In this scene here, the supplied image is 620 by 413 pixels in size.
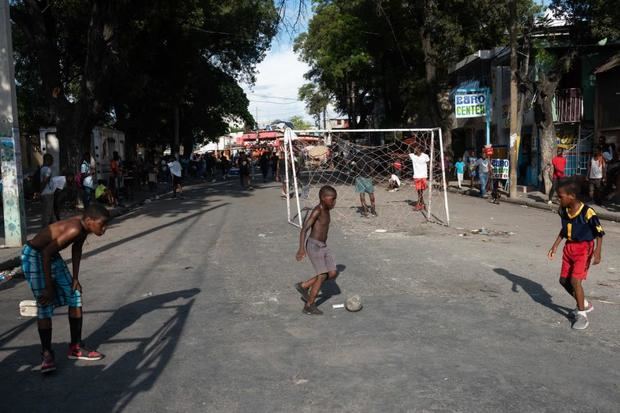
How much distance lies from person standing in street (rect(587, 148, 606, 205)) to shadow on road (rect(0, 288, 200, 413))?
14.2 m

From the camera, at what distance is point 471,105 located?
957 inches

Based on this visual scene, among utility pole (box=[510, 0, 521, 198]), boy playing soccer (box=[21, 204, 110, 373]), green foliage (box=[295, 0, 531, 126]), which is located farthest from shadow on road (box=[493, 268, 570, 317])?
green foliage (box=[295, 0, 531, 126])

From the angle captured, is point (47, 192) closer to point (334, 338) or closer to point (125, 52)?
point (125, 52)

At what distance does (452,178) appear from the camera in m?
31.5

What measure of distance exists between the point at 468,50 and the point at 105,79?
65.1 feet

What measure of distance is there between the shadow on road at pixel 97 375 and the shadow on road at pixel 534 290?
152 inches

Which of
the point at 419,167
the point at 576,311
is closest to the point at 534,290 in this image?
the point at 576,311

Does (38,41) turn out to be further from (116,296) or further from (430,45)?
(430,45)

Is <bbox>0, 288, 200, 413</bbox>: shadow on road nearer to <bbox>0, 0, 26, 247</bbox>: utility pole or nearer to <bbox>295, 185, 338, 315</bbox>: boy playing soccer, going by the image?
<bbox>295, 185, 338, 315</bbox>: boy playing soccer

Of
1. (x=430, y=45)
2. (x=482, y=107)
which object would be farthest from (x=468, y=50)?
(x=482, y=107)

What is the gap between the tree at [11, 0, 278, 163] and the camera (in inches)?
737

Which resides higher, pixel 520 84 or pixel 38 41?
pixel 38 41

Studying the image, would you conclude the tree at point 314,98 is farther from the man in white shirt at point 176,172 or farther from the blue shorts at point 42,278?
the blue shorts at point 42,278

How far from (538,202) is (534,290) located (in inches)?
489
